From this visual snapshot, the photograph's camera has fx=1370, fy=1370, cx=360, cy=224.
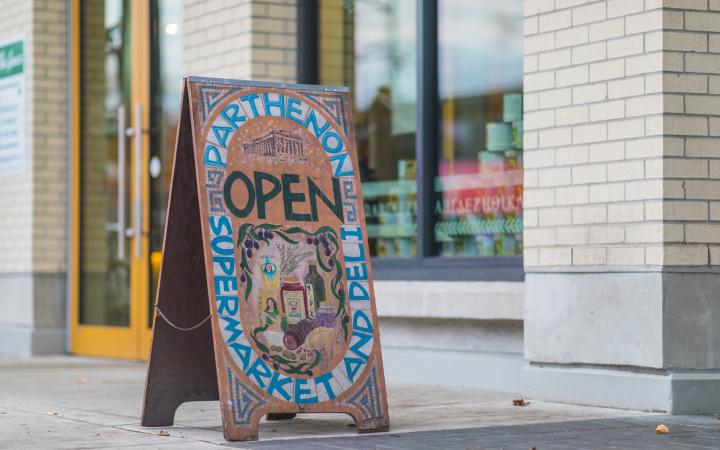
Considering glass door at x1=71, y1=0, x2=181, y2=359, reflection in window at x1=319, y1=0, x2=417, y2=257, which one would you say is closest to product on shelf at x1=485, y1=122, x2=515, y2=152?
reflection in window at x1=319, y1=0, x2=417, y2=257

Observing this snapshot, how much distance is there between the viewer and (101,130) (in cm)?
1201

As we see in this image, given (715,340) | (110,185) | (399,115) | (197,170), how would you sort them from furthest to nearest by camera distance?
(110,185) < (399,115) < (715,340) < (197,170)

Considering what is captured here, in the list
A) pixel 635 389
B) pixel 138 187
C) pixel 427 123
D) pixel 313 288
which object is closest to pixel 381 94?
pixel 427 123

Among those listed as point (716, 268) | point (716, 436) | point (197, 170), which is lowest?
point (716, 436)

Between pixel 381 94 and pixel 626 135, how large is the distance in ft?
9.33

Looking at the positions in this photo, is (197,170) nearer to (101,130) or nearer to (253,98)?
(253,98)

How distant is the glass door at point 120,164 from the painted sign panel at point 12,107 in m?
→ 0.50

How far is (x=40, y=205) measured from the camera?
1213 centimetres

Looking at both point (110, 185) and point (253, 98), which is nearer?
point (253, 98)

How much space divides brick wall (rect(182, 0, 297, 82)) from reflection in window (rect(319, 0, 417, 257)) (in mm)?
302

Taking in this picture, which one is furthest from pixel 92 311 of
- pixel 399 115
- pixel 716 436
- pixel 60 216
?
pixel 716 436

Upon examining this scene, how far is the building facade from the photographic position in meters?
7.07

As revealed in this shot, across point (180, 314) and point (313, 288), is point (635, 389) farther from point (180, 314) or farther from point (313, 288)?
point (180, 314)

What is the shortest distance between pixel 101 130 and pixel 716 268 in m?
6.50
